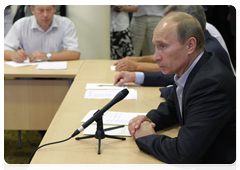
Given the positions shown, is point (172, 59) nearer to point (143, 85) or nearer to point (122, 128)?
point (122, 128)

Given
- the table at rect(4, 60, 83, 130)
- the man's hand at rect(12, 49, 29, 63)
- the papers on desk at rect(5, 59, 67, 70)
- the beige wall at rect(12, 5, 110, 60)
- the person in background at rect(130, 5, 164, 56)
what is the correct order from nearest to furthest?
1. the table at rect(4, 60, 83, 130)
2. the papers on desk at rect(5, 59, 67, 70)
3. the man's hand at rect(12, 49, 29, 63)
4. the person in background at rect(130, 5, 164, 56)
5. the beige wall at rect(12, 5, 110, 60)

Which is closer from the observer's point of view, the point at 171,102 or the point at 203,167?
the point at 203,167

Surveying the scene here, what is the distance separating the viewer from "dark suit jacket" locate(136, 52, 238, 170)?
964 millimetres

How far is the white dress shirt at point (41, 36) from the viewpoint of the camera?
276 cm

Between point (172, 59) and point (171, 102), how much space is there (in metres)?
0.32

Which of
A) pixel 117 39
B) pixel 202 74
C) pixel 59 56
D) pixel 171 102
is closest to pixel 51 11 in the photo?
pixel 59 56

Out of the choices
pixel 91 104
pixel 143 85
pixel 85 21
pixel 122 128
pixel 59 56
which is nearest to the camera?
pixel 122 128

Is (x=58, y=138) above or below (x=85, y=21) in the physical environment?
below

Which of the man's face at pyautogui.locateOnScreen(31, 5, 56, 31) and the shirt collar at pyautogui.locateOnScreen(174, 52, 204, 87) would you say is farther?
the man's face at pyautogui.locateOnScreen(31, 5, 56, 31)

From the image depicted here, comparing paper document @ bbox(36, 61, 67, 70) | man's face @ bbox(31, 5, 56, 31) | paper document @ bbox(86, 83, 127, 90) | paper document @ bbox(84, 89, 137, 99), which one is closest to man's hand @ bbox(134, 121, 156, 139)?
paper document @ bbox(84, 89, 137, 99)

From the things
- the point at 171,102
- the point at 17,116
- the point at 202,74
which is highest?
the point at 202,74

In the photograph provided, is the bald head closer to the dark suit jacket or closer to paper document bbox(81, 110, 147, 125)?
the dark suit jacket

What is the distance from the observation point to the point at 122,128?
130 cm

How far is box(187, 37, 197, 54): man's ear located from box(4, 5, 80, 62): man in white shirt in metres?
1.75
